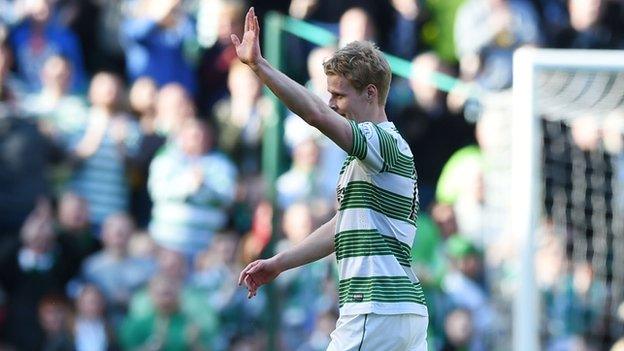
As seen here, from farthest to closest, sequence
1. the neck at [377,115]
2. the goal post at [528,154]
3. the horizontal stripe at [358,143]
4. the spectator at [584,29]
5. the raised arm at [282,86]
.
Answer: the spectator at [584,29], the goal post at [528,154], the neck at [377,115], the horizontal stripe at [358,143], the raised arm at [282,86]

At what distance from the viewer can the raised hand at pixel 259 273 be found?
5426 millimetres

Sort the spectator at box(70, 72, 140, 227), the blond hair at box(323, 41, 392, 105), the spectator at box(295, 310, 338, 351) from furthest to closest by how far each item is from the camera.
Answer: the spectator at box(70, 72, 140, 227), the spectator at box(295, 310, 338, 351), the blond hair at box(323, 41, 392, 105)

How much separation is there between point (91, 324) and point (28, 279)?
593 millimetres

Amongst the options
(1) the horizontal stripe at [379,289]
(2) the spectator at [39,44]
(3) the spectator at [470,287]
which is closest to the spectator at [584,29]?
(3) the spectator at [470,287]

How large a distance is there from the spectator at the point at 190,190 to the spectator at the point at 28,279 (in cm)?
91

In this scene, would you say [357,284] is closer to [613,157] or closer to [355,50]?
[355,50]

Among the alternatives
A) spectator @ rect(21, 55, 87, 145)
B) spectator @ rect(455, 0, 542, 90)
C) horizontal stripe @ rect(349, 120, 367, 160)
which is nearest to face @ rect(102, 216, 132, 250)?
spectator @ rect(21, 55, 87, 145)

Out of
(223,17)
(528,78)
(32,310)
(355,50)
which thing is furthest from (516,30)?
(355,50)

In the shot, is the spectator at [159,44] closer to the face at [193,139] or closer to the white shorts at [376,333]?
the face at [193,139]

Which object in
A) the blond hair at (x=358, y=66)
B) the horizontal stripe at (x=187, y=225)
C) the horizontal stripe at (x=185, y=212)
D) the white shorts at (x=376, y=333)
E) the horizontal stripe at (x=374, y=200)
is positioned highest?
the horizontal stripe at (x=185, y=212)

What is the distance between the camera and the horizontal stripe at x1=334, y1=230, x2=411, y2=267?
16.7 ft

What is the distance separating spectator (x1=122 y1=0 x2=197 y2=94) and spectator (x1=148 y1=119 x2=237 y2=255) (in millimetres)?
702

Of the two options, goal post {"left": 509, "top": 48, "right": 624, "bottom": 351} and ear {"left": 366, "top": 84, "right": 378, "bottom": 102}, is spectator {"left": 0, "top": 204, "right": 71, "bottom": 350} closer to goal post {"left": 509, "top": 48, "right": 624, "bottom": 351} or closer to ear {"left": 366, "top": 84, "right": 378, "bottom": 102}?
goal post {"left": 509, "top": 48, "right": 624, "bottom": 351}

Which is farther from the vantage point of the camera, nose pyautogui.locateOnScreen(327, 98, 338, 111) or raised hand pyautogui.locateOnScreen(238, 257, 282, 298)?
raised hand pyautogui.locateOnScreen(238, 257, 282, 298)
